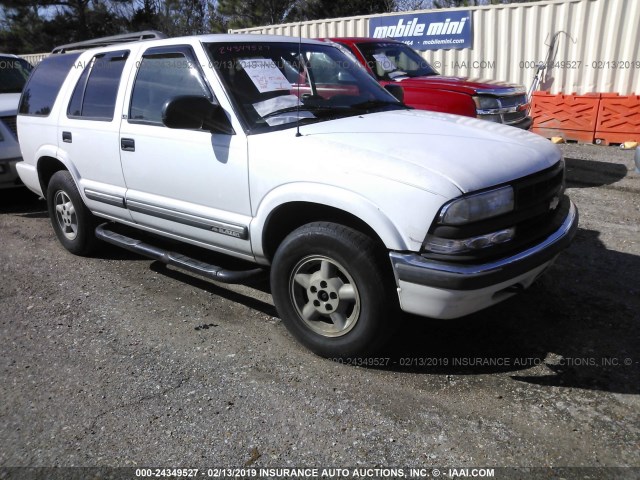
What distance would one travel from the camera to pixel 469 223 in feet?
8.82

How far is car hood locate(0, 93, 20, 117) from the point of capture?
7.00 meters

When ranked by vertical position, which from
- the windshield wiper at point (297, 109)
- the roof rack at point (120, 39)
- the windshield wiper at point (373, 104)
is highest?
the roof rack at point (120, 39)

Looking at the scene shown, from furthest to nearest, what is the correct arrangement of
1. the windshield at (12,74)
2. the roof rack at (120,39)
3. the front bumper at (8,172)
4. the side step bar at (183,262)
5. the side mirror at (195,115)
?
the windshield at (12,74)
the front bumper at (8,172)
the roof rack at (120,39)
the side step bar at (183,262)
the side mirror at (195,115)

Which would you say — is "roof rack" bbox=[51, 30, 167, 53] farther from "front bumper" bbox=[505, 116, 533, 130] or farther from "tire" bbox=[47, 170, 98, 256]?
"front bumper" bbox=[505, 116, 533, 130]

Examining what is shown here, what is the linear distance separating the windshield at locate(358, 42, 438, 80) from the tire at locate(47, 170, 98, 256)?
4.27 metres

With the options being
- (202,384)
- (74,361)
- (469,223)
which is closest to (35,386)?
(74,361)

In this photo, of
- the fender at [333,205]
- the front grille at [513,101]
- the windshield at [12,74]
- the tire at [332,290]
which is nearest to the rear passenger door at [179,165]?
the fender at [333,205]

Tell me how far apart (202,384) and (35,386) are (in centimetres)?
100

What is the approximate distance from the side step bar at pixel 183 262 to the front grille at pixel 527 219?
1.36 meters

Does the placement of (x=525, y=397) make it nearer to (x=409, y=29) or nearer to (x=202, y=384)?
(x=202, y=384)

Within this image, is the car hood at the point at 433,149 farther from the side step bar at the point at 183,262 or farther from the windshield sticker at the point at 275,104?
the side step bar at the point at 183,262

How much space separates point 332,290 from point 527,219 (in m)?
1.16

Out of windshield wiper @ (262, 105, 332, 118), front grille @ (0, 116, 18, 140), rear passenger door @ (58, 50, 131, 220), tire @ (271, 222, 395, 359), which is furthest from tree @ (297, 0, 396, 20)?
tire @ (271, 222, 395, 359)

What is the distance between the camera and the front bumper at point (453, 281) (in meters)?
2.67
